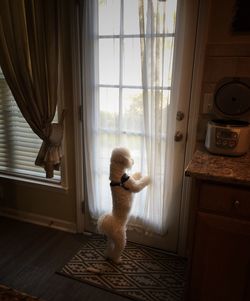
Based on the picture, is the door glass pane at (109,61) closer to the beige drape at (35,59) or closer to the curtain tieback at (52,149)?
the beige drape at (35,59)

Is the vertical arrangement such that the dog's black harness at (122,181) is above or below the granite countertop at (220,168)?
below

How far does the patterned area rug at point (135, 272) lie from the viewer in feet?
5.75

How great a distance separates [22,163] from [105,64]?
1220 mm

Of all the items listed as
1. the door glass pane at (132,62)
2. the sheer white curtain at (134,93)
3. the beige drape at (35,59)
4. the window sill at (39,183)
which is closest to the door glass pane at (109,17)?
the sheer white curtain at (134,93)

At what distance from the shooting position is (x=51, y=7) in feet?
5.81

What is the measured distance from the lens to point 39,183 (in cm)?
235

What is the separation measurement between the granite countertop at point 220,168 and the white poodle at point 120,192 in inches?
20.0

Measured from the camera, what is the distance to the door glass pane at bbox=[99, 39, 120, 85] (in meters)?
1.81

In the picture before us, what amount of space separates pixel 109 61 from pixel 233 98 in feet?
2.82

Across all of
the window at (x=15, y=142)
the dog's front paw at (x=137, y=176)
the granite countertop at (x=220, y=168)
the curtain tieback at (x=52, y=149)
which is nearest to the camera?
the granite countertop at (x=220, y=168)

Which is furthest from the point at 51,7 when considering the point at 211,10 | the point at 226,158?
the point at 226,158

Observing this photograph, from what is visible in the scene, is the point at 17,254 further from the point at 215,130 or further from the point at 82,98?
the point at 215,130

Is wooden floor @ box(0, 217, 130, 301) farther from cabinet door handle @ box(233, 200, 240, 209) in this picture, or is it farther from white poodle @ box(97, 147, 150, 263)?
cabinet door handle @ box(233, 200, 240, 209)

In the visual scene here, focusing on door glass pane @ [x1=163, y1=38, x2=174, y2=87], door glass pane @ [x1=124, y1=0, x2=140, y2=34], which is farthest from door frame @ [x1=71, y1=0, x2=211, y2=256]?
door glass pane @ [x1=124, y1=0, x2=140, y2=34]
